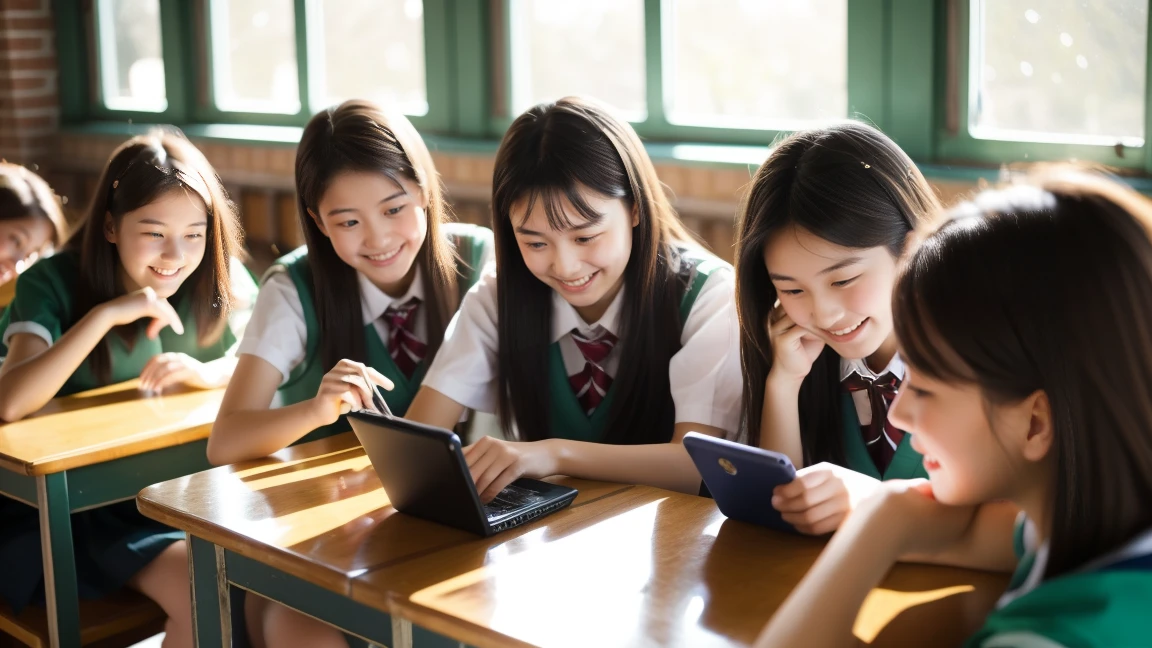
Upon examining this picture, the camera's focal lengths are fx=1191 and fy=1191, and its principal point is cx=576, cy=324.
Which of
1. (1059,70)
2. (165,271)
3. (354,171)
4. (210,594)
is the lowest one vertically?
(210,594)

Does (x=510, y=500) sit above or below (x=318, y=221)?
below

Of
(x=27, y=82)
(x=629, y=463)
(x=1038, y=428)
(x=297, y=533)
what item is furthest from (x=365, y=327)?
(x=27, y=82)

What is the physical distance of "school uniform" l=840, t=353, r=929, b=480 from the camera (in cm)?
179

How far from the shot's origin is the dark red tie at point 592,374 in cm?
214

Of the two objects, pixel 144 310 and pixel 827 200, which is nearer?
pixel 827 200

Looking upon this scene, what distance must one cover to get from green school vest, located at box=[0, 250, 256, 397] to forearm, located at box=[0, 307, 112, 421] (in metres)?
0.07

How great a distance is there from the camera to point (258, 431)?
2094 mm

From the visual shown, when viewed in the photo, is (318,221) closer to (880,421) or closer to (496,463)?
(496,463)

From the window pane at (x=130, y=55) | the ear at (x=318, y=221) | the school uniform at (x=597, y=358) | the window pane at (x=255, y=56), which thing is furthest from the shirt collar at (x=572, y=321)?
the window pane at (x=130, y=55)

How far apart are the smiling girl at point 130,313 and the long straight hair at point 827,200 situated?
1270mm

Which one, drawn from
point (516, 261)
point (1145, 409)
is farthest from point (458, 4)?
point (1145, 409)

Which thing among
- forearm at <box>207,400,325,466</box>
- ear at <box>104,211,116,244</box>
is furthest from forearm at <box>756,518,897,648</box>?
ear at <box>104,211,116,244</box>

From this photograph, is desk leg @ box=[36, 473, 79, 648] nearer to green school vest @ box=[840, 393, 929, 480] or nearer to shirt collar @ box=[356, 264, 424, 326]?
shirt collar @ box=[356, 264, 424, 326]

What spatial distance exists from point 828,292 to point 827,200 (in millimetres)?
132
